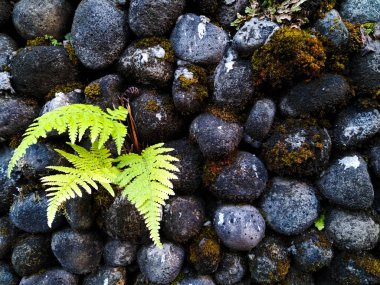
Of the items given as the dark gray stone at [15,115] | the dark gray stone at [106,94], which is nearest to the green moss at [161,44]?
the dark gray stone at [106,94]

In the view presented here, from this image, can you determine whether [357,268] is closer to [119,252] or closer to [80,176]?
Result: [119,252]

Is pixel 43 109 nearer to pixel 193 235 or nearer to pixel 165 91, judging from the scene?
pixel 165 91

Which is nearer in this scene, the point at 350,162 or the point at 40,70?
the point at 350,162

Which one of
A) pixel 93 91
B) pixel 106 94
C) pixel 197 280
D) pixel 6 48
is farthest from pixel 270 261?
pixel 6 48

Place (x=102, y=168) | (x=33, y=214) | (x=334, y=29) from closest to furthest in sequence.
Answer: (x=102, y=168), (x=334, y=29), (x=33, y=214)

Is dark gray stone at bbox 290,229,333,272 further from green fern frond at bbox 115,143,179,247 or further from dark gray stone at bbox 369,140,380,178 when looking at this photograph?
green fern frond at bbox 115,143,179,247

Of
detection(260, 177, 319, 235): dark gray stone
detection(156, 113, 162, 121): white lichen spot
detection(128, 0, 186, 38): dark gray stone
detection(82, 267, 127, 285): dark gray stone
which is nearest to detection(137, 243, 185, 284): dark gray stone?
detection(82, 267, 127, 285): dark gray stone
